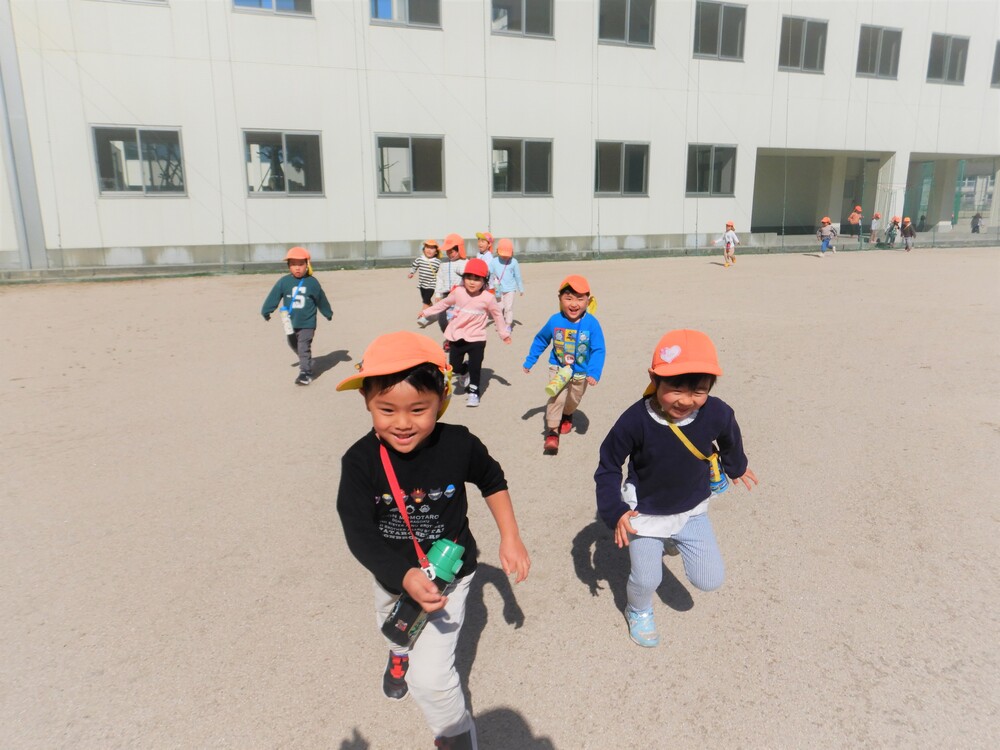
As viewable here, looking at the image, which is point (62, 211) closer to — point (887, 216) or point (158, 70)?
point (158, 70)

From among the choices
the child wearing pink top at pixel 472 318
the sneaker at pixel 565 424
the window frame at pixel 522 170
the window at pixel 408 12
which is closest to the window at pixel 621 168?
the window frame at pixel 522 170

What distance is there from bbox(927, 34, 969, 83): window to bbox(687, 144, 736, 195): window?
1130 cm

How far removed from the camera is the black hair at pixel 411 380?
2.28m

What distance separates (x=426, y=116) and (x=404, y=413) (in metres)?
19.5

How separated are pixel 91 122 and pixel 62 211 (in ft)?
8.00

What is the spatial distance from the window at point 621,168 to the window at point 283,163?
9.34 m

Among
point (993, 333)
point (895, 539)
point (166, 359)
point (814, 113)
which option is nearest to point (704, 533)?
point (895, 539)

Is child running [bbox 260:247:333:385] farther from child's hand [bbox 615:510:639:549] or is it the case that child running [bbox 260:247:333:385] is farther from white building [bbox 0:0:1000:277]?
white building [bbox 0:0:1000:277]

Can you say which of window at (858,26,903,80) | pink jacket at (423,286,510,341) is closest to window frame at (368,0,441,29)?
pink jacket at (423,286,510,341)

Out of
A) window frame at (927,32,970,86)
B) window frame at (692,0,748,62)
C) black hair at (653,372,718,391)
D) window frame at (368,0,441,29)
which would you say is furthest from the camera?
window frame at (927,32,970,86)

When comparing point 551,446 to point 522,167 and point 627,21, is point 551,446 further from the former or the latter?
point 627,21

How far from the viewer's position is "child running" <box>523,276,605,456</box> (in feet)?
18.5

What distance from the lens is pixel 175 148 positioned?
59.0ft

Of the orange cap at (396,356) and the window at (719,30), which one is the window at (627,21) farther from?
the orange cap at (396,356)
